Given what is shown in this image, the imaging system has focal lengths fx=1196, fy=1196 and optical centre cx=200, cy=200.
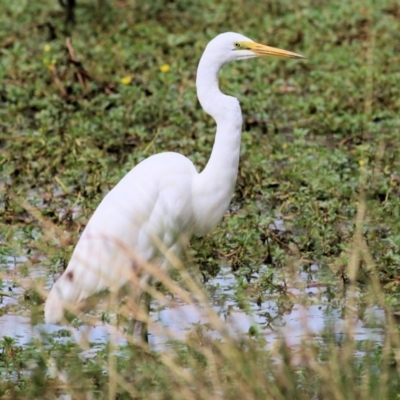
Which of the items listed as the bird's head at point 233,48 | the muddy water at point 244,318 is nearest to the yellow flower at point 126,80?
the muddy water at point 244,318

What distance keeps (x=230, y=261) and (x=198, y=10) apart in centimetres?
634

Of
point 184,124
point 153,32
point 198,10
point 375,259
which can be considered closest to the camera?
point 375,259

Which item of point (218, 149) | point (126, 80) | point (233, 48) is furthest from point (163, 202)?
point (126, 80)

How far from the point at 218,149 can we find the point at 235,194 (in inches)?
77.5

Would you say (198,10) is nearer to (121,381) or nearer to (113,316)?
(113,316)

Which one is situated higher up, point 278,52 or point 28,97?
point 278,52

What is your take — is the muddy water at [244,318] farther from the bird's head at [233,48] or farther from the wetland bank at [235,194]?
the bird's head at [233,48]

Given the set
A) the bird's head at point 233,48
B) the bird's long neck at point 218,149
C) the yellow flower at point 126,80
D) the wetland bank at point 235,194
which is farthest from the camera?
the yellow flower at point 126,80

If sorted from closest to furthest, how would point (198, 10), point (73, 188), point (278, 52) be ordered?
point (278, 52) → point (73, 188) → point (198, 10)

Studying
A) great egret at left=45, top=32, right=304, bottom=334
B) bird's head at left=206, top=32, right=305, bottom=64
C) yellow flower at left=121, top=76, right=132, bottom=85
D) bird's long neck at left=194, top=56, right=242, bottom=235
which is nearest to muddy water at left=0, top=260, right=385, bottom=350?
great egret at left=45, top=32, right=304, bottom=334

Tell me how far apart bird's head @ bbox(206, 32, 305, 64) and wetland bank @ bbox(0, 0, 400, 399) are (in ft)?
2.67

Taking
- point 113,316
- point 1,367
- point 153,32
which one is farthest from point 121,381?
point 153,32

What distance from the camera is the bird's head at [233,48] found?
4.76 metres

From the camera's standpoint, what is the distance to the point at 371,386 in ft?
9.81
